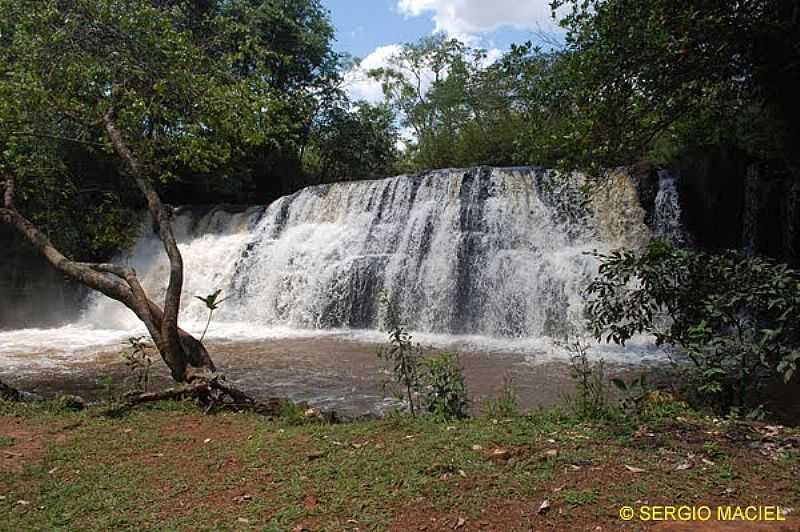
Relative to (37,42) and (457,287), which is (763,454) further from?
(457,287)

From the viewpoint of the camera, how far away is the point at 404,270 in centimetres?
1385

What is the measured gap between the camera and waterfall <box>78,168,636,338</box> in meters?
12.7

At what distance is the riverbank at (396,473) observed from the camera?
10.0ft

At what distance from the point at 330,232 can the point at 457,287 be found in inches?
163

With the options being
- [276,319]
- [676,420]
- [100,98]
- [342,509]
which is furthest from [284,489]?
[276,319]

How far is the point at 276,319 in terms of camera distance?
14352mm

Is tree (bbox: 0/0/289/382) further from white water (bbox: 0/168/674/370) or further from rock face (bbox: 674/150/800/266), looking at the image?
Answer: rock face (bbox: 674/150/800/266)

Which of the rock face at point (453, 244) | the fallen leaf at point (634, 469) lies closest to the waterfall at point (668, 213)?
the rock face at point (453, 244)

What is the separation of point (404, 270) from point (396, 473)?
10.3 m

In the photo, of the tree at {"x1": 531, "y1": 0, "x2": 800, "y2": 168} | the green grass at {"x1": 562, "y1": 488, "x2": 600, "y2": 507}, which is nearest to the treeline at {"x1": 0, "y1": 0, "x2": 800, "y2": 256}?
the tree at {"x1": 531, "y1": 0, "x2": 800, "y2": 168}

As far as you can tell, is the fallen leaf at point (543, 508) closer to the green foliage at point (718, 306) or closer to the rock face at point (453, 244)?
the green foliage at point (718, 306)

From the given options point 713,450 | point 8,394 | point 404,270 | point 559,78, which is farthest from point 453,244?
point 713,450

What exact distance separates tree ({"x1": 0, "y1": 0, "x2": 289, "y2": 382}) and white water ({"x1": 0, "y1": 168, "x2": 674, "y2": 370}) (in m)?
5.28

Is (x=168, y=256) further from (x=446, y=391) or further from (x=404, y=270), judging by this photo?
(x=404, y=270)
